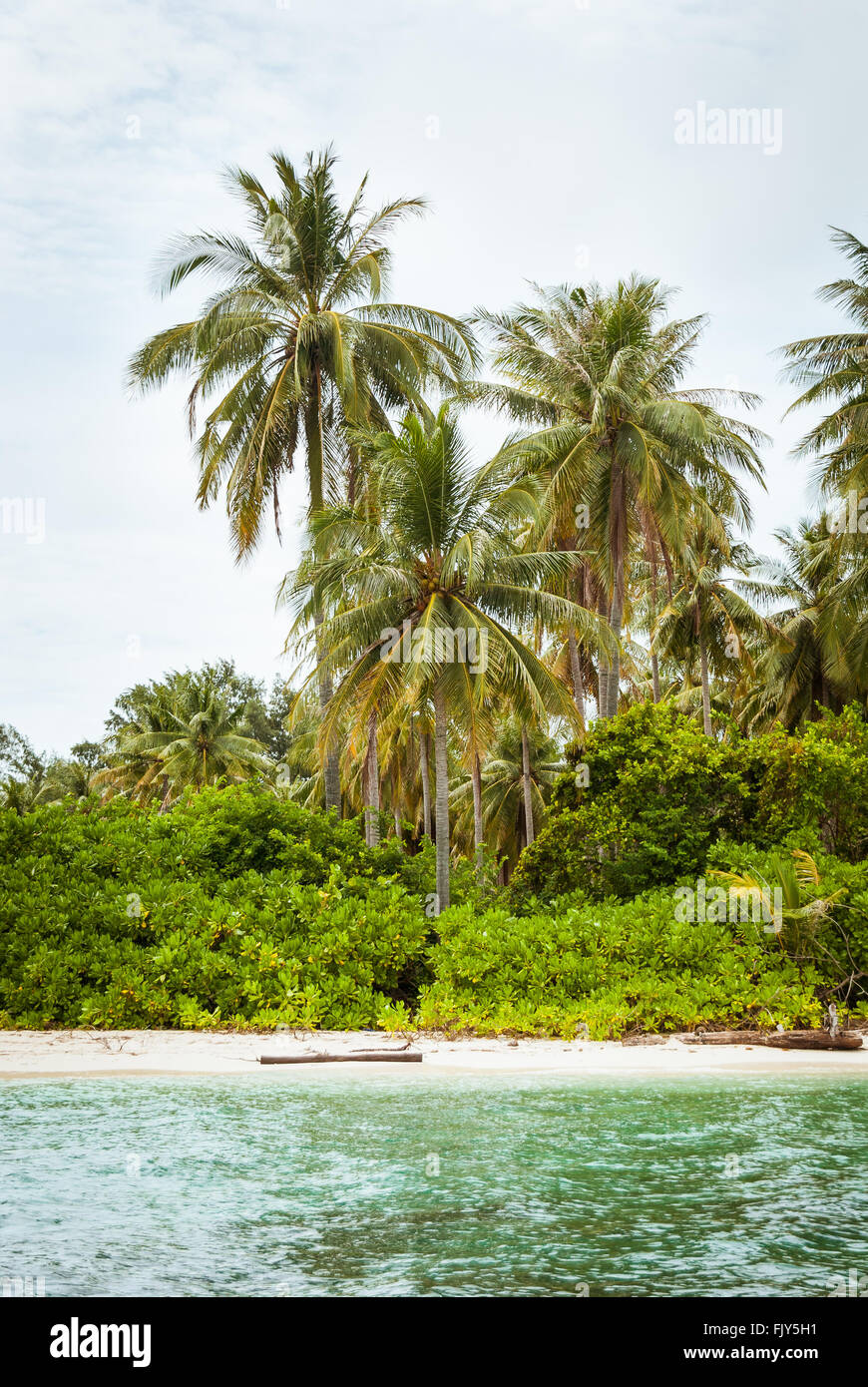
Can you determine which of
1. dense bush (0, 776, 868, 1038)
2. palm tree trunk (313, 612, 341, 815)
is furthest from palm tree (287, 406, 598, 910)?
dense bush (0, 776, 868, 1038)

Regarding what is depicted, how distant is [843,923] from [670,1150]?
6743 mm

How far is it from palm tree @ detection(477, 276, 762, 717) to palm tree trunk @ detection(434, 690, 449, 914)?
4.26 meters

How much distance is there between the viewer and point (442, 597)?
17969 mm

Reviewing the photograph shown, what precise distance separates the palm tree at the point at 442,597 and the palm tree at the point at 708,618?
44.2 feet

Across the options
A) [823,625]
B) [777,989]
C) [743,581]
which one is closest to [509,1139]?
[777,989]

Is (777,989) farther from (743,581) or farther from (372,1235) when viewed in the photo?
(743,581)

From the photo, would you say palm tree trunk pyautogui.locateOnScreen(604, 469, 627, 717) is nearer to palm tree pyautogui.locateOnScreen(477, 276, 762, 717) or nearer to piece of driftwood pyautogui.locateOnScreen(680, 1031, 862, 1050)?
palm tree pyautogui.locateOnScreen(477, 276, 762, 717)

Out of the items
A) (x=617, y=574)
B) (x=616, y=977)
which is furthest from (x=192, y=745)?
(x=616, y=977)

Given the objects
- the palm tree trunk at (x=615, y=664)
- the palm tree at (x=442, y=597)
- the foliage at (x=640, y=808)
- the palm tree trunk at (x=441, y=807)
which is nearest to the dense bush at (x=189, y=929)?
the palm tree trunk at (x=441, y=807)

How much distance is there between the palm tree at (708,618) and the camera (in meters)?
32.6

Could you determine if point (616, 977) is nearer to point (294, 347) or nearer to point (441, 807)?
point (441, 807)

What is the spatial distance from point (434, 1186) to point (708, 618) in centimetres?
2872

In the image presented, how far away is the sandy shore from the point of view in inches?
438

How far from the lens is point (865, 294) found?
85.6 ft
